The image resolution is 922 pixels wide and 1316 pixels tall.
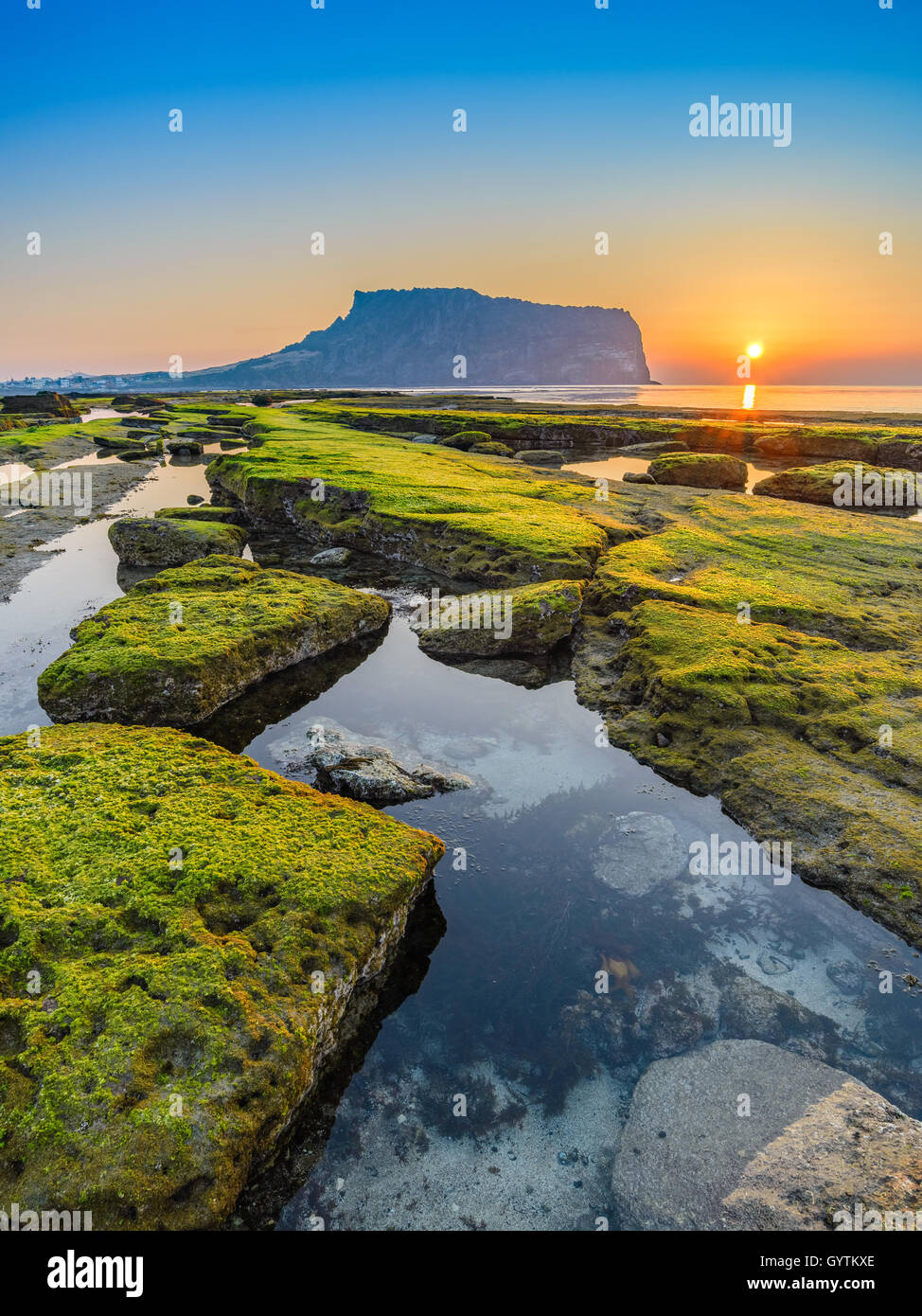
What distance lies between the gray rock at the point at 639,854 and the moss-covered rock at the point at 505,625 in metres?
8.17

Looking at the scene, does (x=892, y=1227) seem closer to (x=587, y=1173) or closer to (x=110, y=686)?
(x=587, y=1173)

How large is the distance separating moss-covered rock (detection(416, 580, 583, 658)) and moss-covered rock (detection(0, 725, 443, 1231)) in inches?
364

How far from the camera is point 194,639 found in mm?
16984

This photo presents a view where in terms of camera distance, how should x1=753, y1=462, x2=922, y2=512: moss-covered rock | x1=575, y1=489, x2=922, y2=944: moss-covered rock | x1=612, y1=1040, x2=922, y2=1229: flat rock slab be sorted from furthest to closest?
x1=753, y1=462, x2=922, y2=512: moss-covered rock < x1=575, y1=489, x2=922, y2=944: moss-covered rock < x1=612, y1=1040, x2=922, y2=1229: flat rock slab

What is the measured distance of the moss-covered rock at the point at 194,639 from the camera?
1510cm

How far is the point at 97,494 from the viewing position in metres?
42.7

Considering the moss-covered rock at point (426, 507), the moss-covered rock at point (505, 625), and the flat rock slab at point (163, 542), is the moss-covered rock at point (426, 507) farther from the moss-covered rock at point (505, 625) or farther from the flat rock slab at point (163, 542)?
the flat rock slab at point (163, 542)

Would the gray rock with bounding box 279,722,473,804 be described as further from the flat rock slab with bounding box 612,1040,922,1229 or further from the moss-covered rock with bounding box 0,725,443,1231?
the flat rock slab with bounding box 612,1040,922,1229

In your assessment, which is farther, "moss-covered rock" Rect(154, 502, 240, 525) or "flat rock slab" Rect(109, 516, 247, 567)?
"moss-covered rock" Rect(154, 502, 240, 525)

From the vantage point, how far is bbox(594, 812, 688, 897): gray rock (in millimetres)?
11009

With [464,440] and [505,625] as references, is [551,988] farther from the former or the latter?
[464,440]

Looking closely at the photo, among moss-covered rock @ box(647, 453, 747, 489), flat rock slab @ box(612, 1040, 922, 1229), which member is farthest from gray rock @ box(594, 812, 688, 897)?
moss-covered rock @ box(647, 453, 747, 489)

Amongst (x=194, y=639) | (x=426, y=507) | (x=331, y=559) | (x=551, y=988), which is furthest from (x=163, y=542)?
(x=551, y=988)
